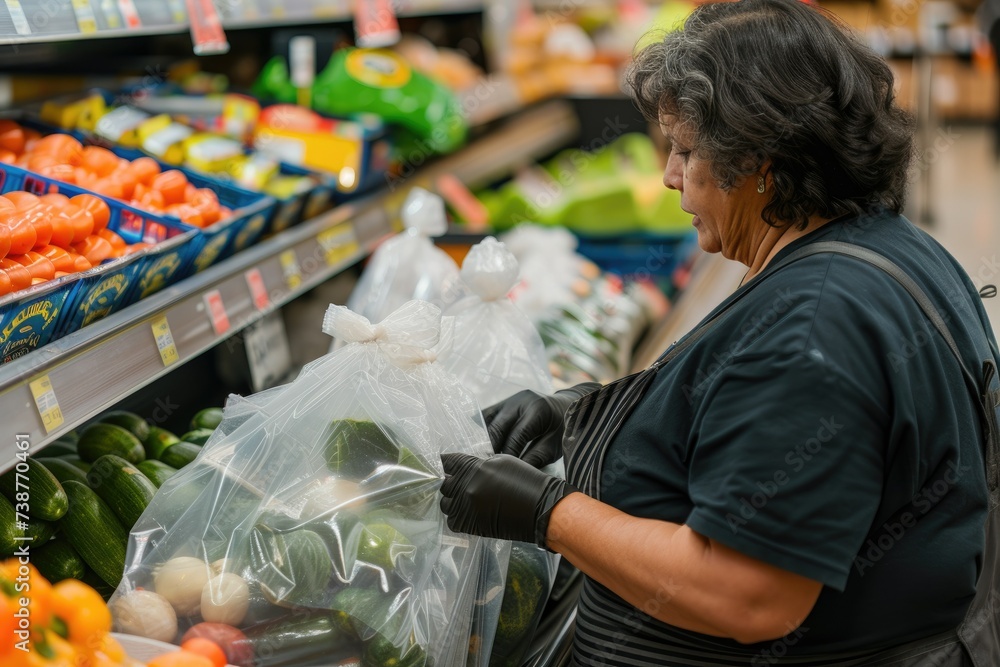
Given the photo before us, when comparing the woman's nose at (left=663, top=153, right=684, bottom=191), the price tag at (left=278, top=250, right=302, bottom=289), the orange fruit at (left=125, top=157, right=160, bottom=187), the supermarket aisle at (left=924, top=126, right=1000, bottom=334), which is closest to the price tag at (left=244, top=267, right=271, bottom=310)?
the price tag at (left=278, top=250, right=302, bottom=289)

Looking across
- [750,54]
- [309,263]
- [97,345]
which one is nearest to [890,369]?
[750,54]

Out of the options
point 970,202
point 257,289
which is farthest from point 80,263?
point 970,202

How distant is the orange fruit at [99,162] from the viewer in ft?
7.14

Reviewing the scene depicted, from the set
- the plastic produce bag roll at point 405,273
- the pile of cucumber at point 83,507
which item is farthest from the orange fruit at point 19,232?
the plastic produce bag roll at point 405,273

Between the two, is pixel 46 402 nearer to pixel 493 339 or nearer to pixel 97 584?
pixel 97 584

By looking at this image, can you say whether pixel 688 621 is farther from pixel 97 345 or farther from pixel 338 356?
pixel 97 345

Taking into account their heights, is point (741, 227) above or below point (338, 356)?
above

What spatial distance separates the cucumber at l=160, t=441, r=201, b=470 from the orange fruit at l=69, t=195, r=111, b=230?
1.45ft

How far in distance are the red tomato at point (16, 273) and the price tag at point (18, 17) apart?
1.34 feet

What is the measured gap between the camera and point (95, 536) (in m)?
1.48

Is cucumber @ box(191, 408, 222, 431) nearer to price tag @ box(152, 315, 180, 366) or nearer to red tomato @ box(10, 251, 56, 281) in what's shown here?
price tag @ box(152, 315, 180, 366)

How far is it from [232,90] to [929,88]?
610 centimetres

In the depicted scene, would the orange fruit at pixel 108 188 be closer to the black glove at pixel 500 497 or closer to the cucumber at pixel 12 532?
the cucumber at pixel 12 532

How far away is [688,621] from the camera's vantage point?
1.17m
